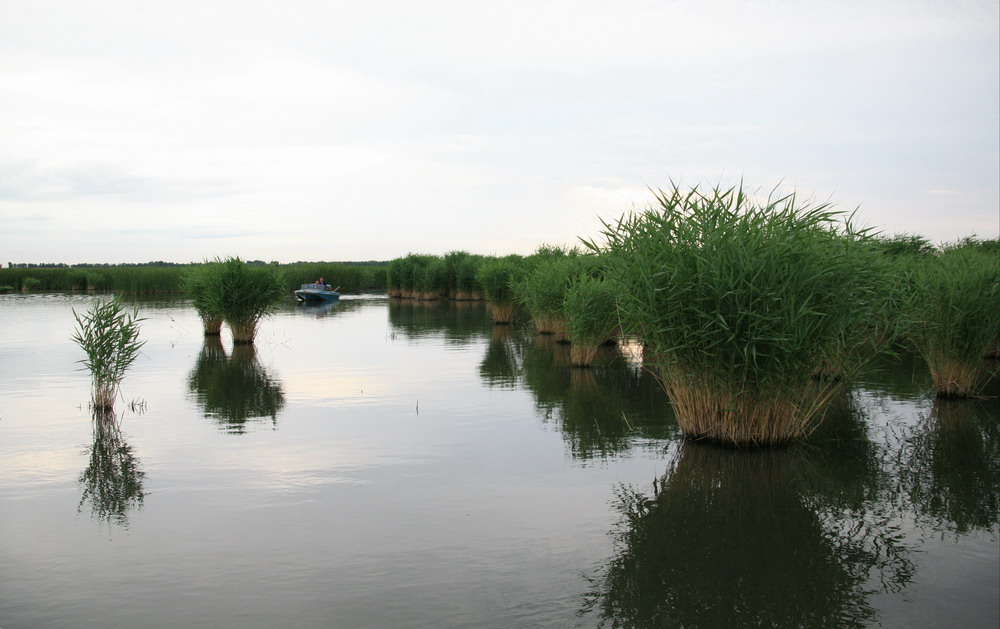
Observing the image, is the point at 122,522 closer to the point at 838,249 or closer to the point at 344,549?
the point at 344,549

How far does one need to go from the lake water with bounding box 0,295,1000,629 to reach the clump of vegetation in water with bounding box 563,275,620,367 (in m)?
2.77

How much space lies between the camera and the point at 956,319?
1163 cm

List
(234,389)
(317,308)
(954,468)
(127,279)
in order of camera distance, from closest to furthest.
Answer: (954,468) < (234,389) < (317,308) < (127,279)

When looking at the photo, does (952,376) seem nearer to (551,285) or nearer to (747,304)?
(747,304)

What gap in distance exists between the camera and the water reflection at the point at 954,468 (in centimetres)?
690

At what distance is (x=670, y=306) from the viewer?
8898mm

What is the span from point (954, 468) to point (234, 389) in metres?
11.4

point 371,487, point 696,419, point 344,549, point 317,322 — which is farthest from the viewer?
point 317,322

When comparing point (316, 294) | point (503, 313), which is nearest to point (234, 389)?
point (503, 313)

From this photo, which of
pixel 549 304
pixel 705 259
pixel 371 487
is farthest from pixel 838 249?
pixel 549 304

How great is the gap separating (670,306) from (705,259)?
26.5 inches

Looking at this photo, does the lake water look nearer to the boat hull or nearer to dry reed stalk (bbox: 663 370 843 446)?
dry reed stalk (bbox: 663 370 843 446)

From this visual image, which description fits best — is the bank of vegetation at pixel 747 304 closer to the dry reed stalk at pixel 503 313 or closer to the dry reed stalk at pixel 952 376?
the dry reed stalk at pixel 952 376

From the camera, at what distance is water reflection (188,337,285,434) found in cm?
1150
